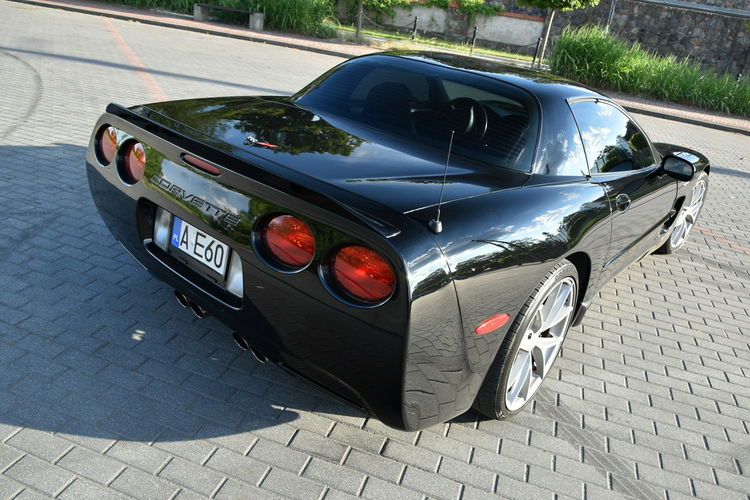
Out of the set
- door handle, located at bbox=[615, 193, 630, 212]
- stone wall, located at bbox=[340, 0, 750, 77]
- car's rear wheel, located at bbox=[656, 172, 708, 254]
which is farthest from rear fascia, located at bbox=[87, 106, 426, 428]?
stone wall, located at bbox=[340, 0, 750, 77]

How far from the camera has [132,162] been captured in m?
2.91

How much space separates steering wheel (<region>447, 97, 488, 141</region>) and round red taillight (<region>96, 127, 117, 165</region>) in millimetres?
1625

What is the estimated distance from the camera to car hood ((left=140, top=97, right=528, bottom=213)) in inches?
95.7

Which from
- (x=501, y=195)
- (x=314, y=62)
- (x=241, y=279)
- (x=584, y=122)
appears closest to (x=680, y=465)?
(x=501, y=195)

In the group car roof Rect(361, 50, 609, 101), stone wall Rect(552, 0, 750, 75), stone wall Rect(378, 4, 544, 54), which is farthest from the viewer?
stone wall Rect(378, 4, 544, 54)

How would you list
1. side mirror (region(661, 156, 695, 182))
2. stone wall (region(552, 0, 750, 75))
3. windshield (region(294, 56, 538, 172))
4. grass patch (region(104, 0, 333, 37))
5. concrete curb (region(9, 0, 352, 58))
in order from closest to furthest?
windshield (region(294, 56, 538, 172)) < side mirror (region(661, 156, 695, 182)) < concrete curb (region(9, 0, 352, 58)) < grass patch (region(104, 0, 333, 37)) < stone wall (region(552, 0, 750, 75))

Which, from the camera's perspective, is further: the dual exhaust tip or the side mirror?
the side mirror

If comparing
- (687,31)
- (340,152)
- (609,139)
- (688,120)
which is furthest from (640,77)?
(340,152)

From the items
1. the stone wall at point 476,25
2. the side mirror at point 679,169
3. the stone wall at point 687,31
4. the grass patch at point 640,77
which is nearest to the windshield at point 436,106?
the side mirror at point 679,169

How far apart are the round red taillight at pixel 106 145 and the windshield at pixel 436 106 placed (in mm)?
1079

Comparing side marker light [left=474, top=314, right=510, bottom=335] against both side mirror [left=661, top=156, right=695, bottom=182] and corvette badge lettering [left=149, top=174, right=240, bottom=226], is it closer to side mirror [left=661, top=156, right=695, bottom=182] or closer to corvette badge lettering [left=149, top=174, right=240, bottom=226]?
corvette badge lettering [left=149, top=174, right=240, bottom=226]

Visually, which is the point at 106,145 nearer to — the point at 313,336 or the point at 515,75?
the point at 313,336

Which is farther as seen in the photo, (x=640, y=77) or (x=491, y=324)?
(x=640, y=77)

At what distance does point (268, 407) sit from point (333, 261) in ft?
3.10
